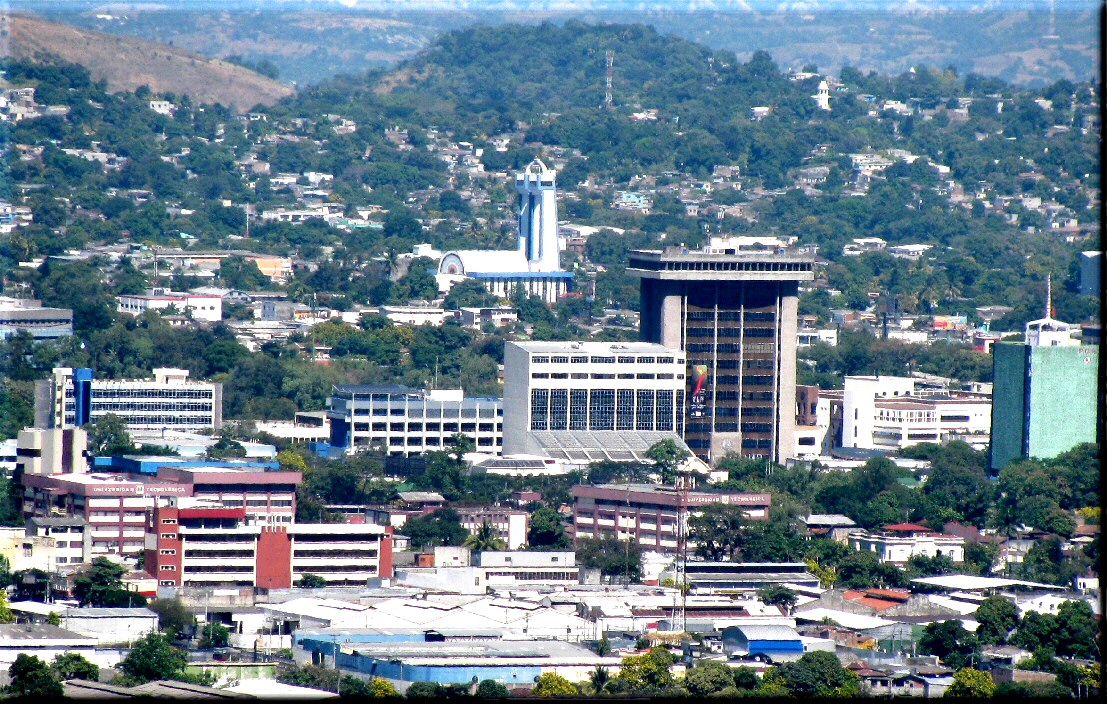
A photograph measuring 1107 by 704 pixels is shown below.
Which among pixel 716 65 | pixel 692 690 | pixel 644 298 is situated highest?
pixel 716 65

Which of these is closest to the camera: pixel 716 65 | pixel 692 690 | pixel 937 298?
pixel 692 690

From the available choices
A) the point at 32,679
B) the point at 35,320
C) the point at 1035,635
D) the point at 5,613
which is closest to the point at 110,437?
the point at 35,320

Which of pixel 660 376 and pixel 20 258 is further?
pixel 20 258

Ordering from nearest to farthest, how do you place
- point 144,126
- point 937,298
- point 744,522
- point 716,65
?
1. point 744,522
2. point 937,298
3. point 144,126
4. point 716,65

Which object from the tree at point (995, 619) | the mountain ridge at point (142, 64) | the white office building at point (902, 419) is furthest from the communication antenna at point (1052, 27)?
the tree at point (995, 619)

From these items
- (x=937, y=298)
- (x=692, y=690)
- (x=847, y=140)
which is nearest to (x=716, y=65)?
(x=847, y=140)

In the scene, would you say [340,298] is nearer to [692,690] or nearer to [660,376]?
[660,376]

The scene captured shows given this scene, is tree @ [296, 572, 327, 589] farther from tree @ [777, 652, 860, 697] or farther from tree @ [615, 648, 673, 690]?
tree @ [777, 652, 860, 697]

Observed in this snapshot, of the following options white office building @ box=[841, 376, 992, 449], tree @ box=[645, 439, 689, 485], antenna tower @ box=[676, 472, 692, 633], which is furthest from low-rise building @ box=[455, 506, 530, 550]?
white office building @ box=[841, 376, 992, 449]
